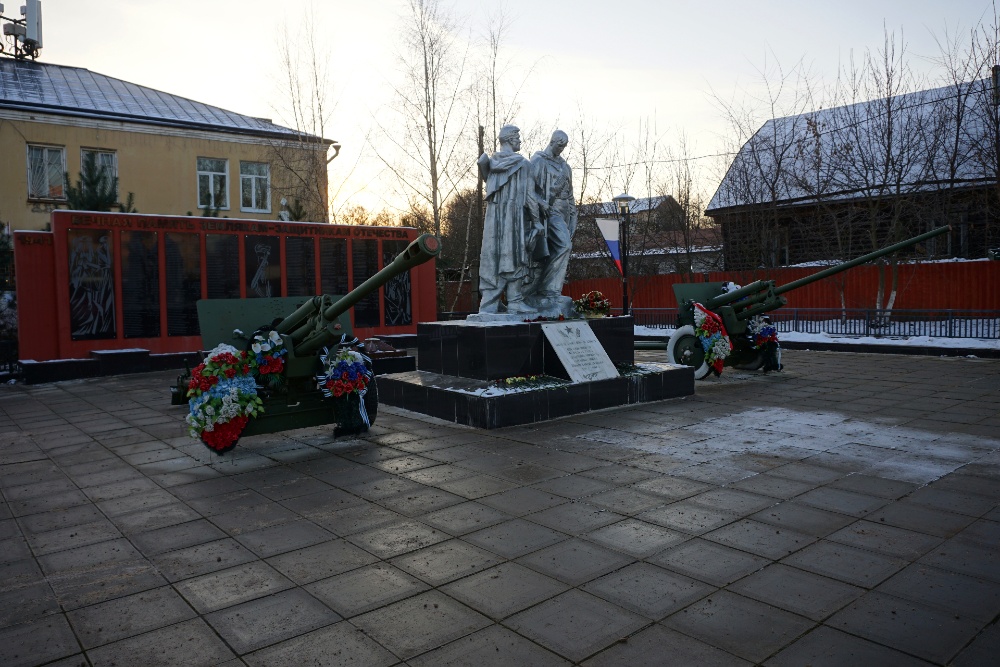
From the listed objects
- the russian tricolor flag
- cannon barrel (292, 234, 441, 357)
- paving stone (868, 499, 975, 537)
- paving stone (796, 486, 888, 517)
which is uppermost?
the russian tricolor flag

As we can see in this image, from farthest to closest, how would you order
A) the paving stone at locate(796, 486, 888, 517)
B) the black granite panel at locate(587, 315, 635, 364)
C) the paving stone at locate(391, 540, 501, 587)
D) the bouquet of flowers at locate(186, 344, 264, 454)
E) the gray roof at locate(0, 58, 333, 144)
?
1. the gray roof at locate(0, 58, 333, 144)
2. the black granite panel at locate(587, 315, 635, 364)
3. the bouquet of flowers at locate(186, 344, 264, 454)
4. the paving stone at locate(796, 486, 888, 517)
5. the paving stone at locate(391, 540, 501, 587)

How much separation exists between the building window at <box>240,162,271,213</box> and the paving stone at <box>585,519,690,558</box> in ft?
74.3

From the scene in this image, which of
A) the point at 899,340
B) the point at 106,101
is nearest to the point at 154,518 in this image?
the point at 899,340

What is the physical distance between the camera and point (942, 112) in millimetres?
19578

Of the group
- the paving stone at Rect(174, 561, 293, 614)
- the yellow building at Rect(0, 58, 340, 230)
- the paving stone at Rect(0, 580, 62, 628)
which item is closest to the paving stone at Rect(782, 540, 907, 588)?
the paving stone at Rect(174, 561, 293, 614)

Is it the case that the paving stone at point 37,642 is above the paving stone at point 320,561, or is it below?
below

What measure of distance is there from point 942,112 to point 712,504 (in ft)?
64.8

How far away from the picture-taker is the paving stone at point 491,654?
2.80m

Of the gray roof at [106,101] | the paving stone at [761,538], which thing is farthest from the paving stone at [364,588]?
the gray roof at [106,101]

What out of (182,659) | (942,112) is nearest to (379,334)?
(182,659)

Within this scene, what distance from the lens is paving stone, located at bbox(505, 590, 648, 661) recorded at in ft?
9.60

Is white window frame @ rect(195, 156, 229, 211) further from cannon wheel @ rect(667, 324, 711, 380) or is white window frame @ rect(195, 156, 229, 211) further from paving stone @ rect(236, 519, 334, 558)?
paving stone @ rect(236, 519, 334, 558)

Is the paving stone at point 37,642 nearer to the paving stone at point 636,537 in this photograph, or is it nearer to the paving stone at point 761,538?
the paving stone at point 636,537

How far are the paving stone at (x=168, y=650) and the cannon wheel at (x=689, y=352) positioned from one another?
866 centimetres
